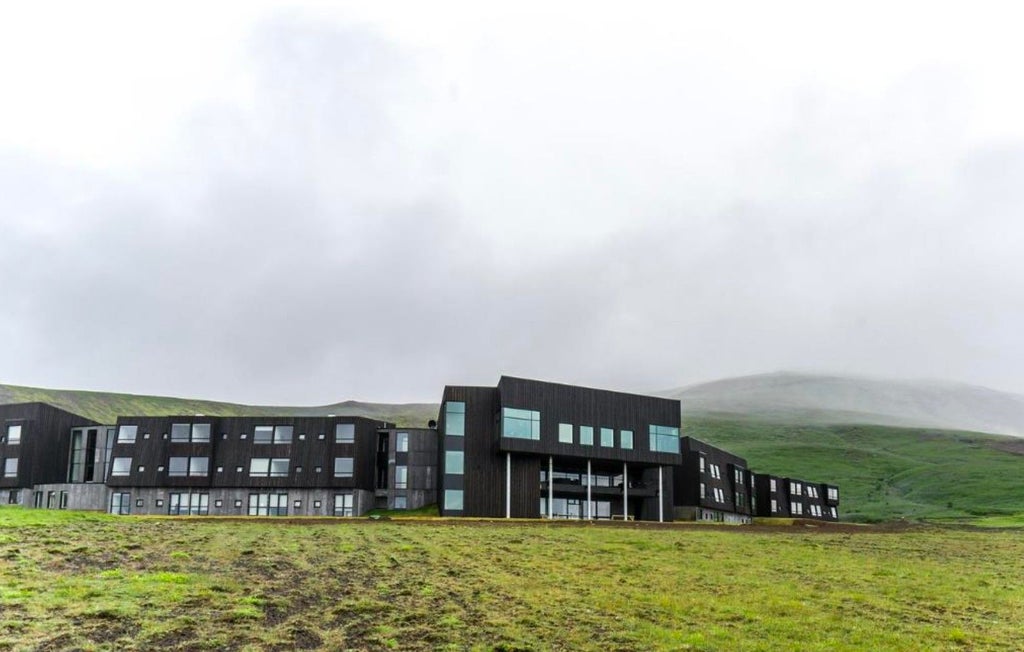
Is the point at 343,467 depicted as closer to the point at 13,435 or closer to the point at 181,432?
the point at 181,432

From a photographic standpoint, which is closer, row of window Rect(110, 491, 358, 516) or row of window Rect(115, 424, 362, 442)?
row of window Rect(110, 491, 358, 516)

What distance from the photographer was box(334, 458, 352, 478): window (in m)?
85.4

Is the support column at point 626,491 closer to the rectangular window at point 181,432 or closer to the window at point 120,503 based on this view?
the rectangular window at point 181,432

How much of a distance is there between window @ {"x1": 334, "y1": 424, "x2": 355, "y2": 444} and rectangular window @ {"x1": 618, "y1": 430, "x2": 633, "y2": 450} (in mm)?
26587

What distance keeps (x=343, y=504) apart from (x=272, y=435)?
33.3 feet

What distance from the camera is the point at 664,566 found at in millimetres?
33062

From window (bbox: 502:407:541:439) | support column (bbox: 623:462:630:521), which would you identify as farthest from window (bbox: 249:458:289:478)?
support column (bbox: 623:462:630:521)

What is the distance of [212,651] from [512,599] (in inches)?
379

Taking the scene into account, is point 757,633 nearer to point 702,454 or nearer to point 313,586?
point 313,586

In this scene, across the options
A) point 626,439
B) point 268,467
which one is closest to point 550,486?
point 626,439

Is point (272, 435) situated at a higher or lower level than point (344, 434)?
lower

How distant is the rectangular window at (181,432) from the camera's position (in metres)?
86.6

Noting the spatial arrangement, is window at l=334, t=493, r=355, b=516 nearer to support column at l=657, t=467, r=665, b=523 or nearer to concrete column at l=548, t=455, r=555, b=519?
concrete column at l=548, t=455, r=555, b=519

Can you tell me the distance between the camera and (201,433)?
8675 centimetres
